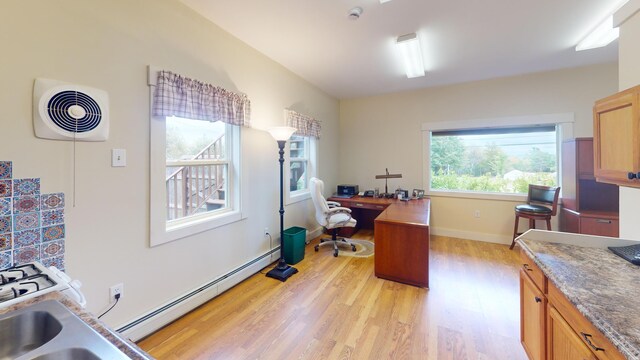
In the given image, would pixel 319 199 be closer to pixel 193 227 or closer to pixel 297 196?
pixel 297 196

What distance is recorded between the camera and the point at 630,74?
1.47 m

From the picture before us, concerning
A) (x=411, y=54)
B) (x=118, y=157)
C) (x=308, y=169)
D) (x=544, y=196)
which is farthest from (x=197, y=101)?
(x=544, y=196)

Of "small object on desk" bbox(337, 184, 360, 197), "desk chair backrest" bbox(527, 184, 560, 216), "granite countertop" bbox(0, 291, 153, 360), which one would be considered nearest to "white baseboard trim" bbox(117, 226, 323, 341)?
"granite countertop" bbox(0, 291, 153, 360)

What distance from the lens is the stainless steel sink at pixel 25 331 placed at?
0.80 meters

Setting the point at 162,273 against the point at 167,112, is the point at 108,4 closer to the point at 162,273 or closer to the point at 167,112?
the point at 167,112

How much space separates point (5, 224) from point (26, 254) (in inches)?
7.4

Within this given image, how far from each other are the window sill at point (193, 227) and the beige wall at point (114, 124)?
57mm

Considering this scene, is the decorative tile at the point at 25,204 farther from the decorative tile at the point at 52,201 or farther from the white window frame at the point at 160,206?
the white window frame at the point at 160,206

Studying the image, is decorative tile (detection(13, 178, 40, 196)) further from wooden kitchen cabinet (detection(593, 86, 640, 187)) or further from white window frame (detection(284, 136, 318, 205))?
wooden kitchen cabinet (detection(593, 86, 640, 187))

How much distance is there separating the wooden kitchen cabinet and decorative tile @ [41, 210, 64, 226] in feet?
9.71

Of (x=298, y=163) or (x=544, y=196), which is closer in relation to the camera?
(x=544, y=196)

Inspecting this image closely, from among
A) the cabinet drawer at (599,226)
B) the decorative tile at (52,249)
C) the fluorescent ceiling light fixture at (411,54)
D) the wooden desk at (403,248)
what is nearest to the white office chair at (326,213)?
the wooden desk at (403,248)

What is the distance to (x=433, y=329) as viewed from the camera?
1979 millimetres

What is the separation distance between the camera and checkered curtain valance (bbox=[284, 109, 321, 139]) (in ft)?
11.3
